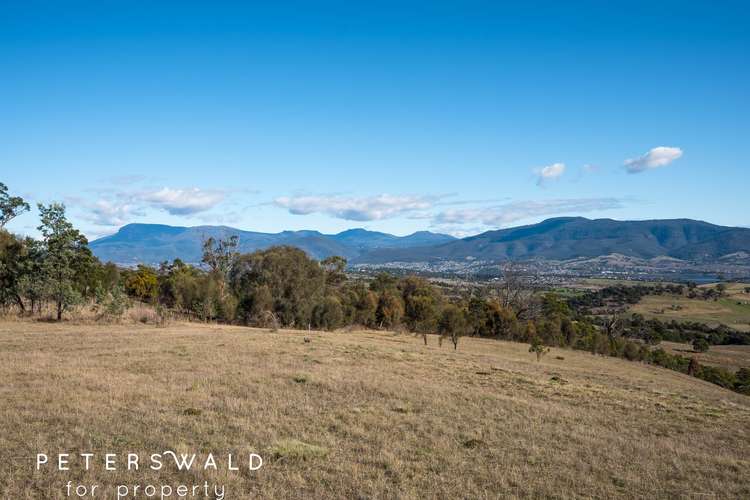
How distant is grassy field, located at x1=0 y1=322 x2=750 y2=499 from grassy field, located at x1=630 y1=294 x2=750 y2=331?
123544mm

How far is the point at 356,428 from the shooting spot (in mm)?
13016

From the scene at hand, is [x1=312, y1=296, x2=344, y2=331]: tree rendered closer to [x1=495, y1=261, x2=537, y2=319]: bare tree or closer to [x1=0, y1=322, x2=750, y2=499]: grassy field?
[x1=0, y1=322, x2=750, y2=499]: grassy field

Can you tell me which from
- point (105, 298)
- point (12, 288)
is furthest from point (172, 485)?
point (12, 288)

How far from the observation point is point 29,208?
50531 millimetres

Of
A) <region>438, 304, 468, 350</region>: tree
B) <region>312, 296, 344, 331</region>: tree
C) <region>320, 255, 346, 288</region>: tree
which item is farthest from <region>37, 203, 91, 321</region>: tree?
<region>320, 255, 346, 288</region>: tree

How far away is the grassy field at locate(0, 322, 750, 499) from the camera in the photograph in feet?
31.4

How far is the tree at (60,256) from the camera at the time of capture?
1420 inches

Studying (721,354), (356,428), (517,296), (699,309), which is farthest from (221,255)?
(699,309)

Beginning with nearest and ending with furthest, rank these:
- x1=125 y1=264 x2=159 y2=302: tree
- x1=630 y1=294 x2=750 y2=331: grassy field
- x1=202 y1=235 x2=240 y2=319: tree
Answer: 1. x1=125 y1=264 x2=159 y2=302: tree
2. x1=202 y1=235 x2=240 y2=319: tree
3. x1=630 y1=294 x2=750 y2=331: grassy field

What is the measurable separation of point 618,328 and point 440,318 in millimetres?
58294

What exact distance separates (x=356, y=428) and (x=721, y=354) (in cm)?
9388

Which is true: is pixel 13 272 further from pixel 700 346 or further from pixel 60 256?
pixel 700 346

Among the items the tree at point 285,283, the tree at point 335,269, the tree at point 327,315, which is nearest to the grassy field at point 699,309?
the tree at point 335,269

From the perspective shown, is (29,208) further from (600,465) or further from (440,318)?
(600,465)
